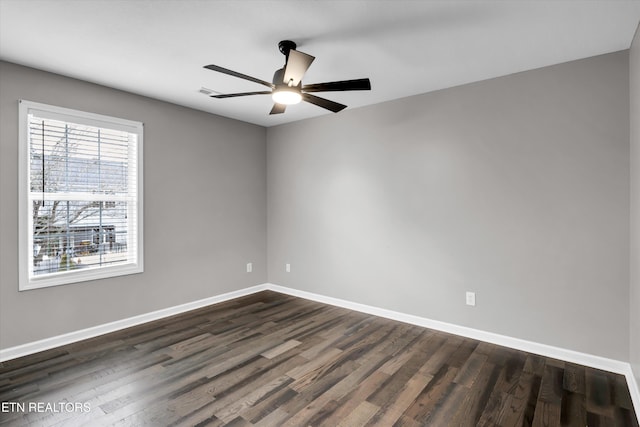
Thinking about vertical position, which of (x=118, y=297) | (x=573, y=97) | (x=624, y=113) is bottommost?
(x=118, y=297)

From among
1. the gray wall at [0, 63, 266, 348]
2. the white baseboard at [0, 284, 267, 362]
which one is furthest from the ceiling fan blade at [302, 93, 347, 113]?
the white baseboard at [0, 284, 267, 362]

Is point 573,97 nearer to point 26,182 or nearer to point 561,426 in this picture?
point 561,426

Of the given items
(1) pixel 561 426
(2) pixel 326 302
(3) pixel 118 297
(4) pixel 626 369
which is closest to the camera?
(1) pixel 561 426

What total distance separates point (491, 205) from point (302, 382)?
2.35 m

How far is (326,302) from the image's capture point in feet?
15.0

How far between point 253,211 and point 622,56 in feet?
14.2

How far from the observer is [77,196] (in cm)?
332

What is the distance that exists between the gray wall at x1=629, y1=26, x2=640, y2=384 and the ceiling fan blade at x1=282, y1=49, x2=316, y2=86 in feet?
7.27

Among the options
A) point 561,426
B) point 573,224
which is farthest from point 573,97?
point 561,426

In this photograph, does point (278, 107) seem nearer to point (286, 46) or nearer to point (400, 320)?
point (286, 46)

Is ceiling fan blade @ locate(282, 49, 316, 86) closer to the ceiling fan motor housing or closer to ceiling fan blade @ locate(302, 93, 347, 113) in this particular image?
ceiling fan blade @ locate(302, 93, 347, 113)

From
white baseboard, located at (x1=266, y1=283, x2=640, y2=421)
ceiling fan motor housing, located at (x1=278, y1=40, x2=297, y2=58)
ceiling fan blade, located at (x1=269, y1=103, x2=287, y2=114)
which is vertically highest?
ceiling fan motor housing, located at (x1=278, y1=40, x2=297, y2=58)

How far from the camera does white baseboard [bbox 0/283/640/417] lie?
2.70 meters

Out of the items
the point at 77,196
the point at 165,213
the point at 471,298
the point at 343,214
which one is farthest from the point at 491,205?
the point at 77,196
